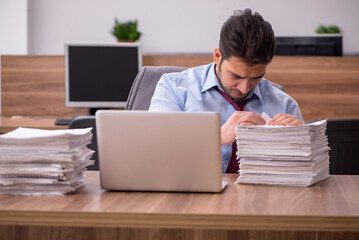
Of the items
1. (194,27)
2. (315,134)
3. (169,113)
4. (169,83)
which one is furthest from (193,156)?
(194,27)

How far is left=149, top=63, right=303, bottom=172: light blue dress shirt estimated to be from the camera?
2.02 metres

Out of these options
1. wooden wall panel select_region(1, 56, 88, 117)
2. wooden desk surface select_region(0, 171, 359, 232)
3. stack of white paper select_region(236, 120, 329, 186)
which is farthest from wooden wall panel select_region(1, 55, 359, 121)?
wooden desk surface select_region(0, 171, 359, 232)

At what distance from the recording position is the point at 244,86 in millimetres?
1858

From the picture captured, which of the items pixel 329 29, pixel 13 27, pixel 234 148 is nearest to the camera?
pixel 234 148

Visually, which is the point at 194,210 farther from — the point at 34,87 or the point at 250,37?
the point at 34,87

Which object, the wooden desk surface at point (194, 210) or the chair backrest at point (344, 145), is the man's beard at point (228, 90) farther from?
the wooden desk surface at point (194, 210)

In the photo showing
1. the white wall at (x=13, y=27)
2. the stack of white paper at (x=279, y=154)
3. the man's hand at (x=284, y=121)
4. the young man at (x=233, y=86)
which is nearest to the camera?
the stack of white paper at (x=279, y=154)

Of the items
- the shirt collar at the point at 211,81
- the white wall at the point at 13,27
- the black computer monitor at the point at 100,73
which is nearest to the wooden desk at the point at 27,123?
the black computer monitor at the point at 100,73

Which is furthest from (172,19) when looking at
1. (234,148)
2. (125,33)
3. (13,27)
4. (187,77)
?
(234,148)

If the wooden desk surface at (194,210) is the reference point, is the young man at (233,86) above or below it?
above

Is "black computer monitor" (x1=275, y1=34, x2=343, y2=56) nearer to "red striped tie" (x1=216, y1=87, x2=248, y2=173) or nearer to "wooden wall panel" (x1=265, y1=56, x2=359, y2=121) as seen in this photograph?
"wooden wall panel" (x1=265, y1=56, x2=359, y2=121)

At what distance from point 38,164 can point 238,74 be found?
0.80 m

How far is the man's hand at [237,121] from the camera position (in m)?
1.55

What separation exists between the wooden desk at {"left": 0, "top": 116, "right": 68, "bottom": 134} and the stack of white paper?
1785 mm
